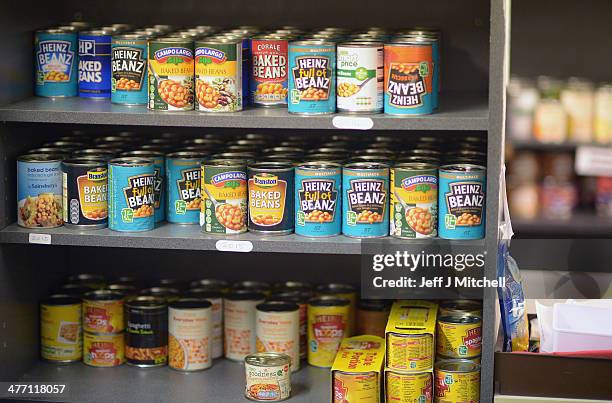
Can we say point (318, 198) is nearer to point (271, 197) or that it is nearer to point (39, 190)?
point (271, 197)

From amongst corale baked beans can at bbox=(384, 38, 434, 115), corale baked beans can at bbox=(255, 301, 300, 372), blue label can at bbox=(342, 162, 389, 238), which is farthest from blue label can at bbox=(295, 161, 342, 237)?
corale baked beans can at bbox=(255, 301, 300, 372)

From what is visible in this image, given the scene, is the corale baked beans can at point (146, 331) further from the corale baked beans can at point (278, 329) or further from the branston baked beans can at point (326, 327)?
the branston baked beans can at point (326, 327)

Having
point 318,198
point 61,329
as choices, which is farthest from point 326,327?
point 61,329

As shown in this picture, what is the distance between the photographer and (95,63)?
132 inches

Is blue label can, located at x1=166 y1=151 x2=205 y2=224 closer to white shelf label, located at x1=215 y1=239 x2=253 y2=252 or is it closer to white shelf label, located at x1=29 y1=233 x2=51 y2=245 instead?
white shelf label, located at x1=215 y1=239 x2=253 y2=252

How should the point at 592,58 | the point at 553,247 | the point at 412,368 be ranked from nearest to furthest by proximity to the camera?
the point at 412,368
the point at 592,58
the point at 553,247

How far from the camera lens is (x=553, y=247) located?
6.08 m

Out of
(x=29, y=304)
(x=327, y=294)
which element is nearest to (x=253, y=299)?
(x=327, y=294)

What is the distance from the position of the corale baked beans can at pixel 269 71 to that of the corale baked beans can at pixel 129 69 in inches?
12.5

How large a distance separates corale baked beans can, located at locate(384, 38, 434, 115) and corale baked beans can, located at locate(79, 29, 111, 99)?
2.85ft

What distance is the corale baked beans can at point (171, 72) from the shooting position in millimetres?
3131

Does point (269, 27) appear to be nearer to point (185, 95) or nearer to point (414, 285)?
point (185, 95)

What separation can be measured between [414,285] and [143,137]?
39.1 inches

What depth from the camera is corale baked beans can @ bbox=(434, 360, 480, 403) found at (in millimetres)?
3107
